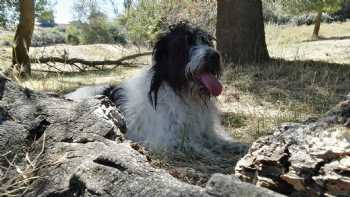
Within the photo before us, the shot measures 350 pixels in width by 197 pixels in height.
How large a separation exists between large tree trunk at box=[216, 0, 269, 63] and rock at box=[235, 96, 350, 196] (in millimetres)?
7218

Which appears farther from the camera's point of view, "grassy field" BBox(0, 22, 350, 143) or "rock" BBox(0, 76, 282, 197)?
"grassy field" BBox(0, 22, 350, 143)

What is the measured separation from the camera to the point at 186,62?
5.16m

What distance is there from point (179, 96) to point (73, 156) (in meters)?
2.96

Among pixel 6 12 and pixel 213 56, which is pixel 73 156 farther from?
pixel 6 12

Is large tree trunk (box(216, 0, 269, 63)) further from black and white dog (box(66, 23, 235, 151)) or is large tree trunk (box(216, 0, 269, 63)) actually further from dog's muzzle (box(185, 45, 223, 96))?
dog's muzzle (box(185, 45, 223, 96))

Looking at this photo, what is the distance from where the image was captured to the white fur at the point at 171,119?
16.8 feet

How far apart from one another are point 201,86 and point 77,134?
2.69 meters

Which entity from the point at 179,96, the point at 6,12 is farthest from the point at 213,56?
the point at 6,12

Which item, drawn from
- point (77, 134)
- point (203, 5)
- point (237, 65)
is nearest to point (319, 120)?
point (77, 134)

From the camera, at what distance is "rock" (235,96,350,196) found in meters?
2.15

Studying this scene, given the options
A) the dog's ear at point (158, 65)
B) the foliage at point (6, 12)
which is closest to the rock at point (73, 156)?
the dog's ear at point (158, 65)

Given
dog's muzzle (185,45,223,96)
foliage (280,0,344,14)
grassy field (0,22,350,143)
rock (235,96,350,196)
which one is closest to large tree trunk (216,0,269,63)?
grassy field (0,22,350,143)

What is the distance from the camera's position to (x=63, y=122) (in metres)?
2.71

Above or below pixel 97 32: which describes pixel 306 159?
above
